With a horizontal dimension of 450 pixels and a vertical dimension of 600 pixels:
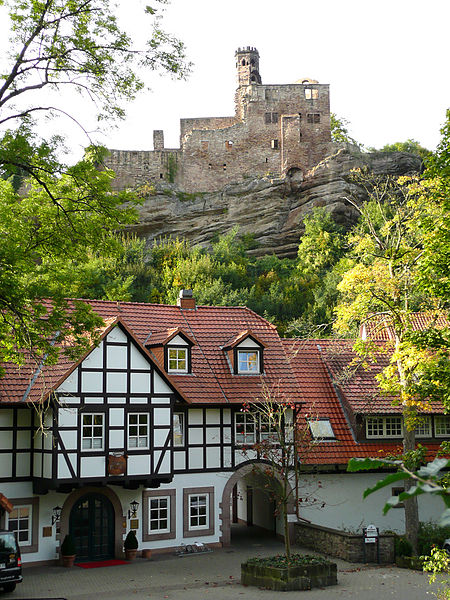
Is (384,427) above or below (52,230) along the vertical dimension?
below

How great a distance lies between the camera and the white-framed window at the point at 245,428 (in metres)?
23.8

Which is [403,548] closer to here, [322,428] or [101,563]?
[322,428]

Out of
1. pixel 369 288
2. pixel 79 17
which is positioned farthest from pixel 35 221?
pixel 369 288

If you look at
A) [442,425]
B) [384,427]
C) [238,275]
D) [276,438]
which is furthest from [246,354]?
[238,275]

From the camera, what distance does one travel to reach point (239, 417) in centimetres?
2400

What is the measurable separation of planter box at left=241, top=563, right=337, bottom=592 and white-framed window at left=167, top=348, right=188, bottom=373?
24.0 feet

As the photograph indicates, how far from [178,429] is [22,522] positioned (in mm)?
5472

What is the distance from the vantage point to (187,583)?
1814cm

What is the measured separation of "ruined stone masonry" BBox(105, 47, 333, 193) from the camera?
64750mm

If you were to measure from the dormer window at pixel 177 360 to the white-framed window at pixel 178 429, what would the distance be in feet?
4.97

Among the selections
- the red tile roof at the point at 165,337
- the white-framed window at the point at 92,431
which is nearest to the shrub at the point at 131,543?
the white-framed window at the point at 92,431

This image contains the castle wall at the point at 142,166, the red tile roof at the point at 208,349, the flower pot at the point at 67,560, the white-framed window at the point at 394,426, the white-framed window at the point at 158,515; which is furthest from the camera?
the castle wall at the point at 142,166

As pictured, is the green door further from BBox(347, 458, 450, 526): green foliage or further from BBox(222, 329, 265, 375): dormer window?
BBox(347, 458, 450, 526): green foliage

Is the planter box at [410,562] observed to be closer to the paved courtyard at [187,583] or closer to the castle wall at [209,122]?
the paved courtyard at [187,583]
